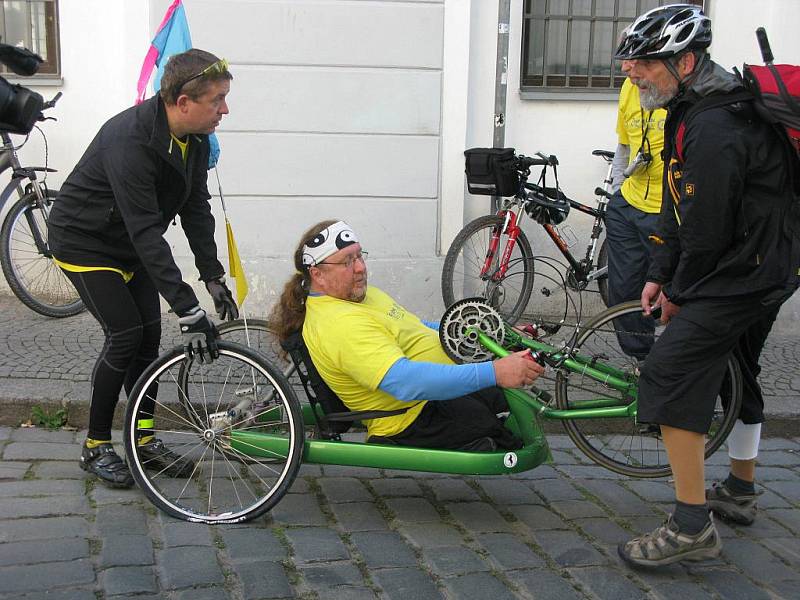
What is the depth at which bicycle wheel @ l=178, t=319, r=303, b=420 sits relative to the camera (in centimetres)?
419

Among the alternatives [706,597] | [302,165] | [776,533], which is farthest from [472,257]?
[706,597]

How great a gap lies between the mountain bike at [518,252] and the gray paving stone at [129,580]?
3.82 m

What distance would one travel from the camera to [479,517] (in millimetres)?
3992

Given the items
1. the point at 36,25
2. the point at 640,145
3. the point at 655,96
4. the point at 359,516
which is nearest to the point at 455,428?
the point at 359,516

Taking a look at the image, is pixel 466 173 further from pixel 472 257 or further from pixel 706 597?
pixel 706 597

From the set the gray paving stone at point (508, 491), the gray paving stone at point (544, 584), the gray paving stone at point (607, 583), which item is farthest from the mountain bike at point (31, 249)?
→ the gray paving stone at point (607, 583)

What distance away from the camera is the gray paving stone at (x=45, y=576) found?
10.4 feet

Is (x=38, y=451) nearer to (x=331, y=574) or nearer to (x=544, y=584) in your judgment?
(x=331, y=574)

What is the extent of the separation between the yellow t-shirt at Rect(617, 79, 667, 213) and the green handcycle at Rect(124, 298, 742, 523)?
125 centimetres

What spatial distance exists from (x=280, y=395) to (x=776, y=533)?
2026mm

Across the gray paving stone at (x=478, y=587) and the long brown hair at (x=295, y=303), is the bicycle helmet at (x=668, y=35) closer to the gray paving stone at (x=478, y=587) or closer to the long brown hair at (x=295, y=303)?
the long brown hair at (x=295, y=303)

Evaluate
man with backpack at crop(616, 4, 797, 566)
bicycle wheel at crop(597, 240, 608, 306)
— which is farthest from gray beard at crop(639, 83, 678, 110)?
bicycle wheel at crop(597, 240, 608, 306)

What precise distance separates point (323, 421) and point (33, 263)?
3.76m

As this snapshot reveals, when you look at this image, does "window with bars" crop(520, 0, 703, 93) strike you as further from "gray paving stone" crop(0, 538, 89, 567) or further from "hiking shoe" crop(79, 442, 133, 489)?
"gray paving stone" crop(0, 538, 89, 567)
